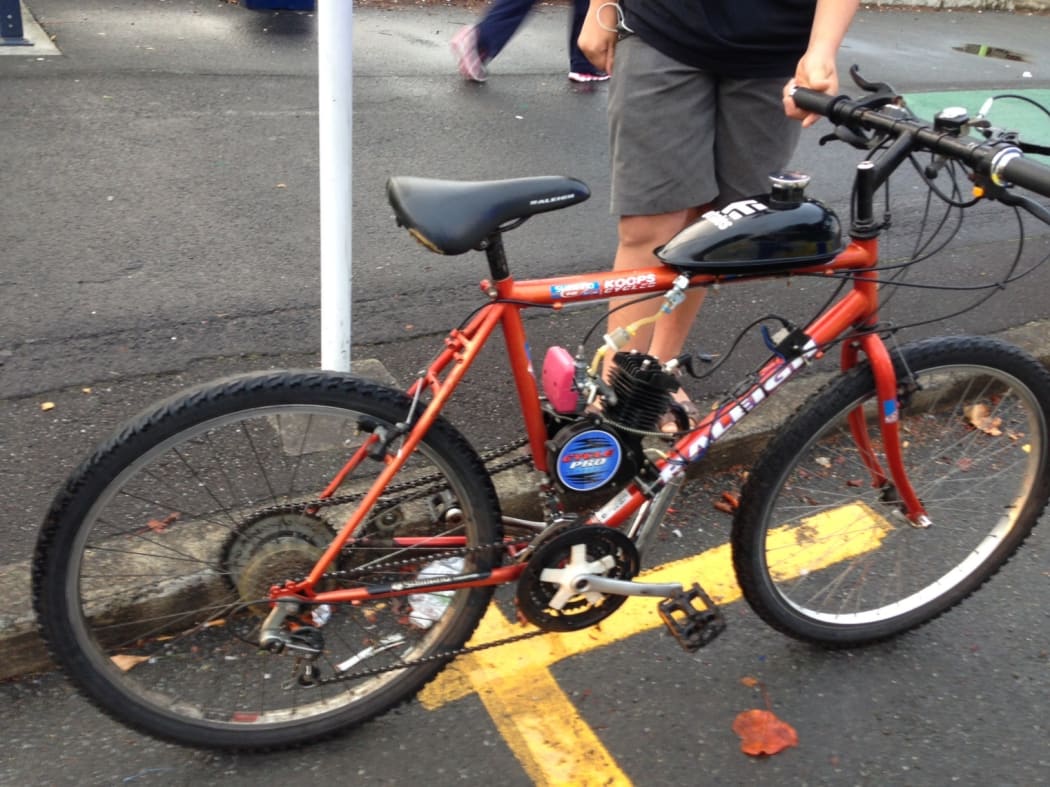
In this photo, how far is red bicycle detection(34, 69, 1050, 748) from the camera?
6.36ft

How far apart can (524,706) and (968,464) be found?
1643 millimetres

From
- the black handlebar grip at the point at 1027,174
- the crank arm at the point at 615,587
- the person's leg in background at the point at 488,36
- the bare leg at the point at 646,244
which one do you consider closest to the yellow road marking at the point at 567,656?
the crank arm at the point at 615,587

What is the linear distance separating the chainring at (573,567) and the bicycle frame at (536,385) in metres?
0.06

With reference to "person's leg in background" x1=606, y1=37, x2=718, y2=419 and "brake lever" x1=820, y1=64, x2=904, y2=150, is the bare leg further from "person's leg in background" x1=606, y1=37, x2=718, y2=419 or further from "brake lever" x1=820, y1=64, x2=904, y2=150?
"brake lever" x1=820, y1=64, x2=904, y2=150

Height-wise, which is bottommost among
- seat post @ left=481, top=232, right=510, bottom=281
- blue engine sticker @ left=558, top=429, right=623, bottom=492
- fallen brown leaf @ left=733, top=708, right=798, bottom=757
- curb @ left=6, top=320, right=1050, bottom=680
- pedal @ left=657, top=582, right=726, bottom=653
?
fallen brown leaf @ left=733, top=708, right=798, bottom=757

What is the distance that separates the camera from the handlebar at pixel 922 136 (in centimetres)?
183

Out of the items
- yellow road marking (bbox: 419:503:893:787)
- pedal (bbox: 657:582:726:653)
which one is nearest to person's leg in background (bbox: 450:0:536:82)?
yellow road marking (bbox: 419:503:893:787)

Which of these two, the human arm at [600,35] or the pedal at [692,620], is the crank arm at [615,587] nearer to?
the pedal at [692,620]

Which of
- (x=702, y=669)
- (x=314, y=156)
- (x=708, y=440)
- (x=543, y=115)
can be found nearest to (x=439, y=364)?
(x=708, y=440)

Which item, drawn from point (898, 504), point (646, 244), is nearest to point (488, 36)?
point (646, 244)

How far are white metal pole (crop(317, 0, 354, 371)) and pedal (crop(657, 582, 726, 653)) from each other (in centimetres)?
125

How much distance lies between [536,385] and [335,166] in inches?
38.4

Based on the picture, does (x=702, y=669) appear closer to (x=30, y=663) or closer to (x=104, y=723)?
(x=104, y=723)

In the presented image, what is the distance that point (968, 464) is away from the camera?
3066 mm
